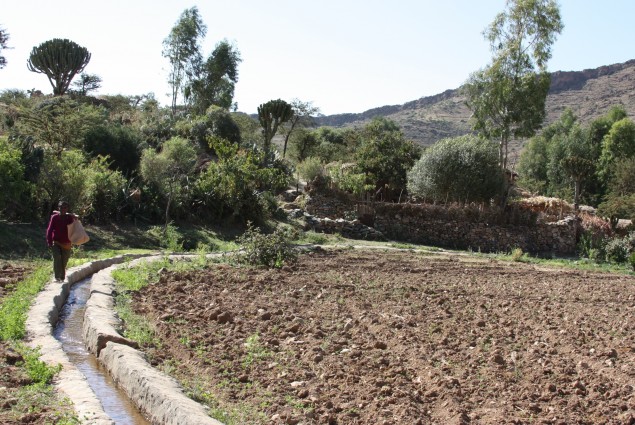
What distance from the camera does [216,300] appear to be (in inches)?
415

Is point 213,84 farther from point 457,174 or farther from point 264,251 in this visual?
point 264,251

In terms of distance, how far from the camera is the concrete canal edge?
5.63m

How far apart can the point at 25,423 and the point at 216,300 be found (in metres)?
5.43

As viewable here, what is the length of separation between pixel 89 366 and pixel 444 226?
22.5 m

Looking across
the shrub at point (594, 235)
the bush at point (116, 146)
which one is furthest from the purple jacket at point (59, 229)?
the shrub at point (594, 235)

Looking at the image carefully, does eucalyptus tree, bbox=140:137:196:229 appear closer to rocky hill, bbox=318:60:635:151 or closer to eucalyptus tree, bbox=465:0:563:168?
eucalyptus tree, bbox=465:0:563:168

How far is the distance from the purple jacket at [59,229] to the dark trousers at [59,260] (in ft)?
0.47

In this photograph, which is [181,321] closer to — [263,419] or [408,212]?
[263,419]

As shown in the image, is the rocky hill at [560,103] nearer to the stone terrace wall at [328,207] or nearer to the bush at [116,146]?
the stone terrace wall at [328,207]

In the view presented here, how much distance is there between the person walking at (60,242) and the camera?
466 inches

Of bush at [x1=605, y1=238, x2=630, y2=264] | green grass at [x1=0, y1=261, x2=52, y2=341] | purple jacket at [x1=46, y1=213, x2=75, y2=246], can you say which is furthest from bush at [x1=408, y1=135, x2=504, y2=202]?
purple jacket at [x1=46, y1=213, x2=75, y2=246]

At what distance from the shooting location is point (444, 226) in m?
28.6

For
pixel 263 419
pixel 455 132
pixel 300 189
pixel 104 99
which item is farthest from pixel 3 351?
pixel 455 132

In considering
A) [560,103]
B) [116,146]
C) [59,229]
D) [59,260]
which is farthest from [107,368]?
[560,103]
